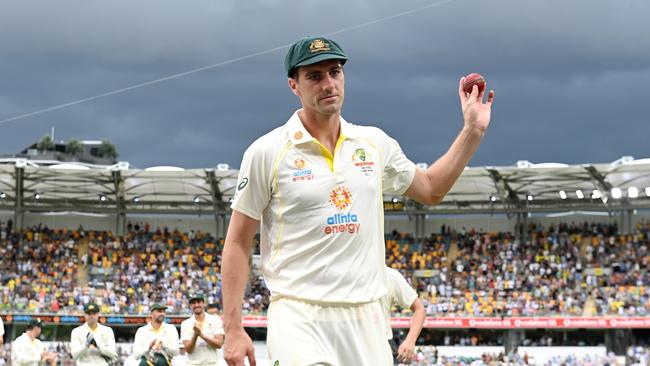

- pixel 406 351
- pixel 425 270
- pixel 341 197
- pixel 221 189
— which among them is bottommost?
pixel 406 351

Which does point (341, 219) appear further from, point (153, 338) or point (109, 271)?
point (109, 271)

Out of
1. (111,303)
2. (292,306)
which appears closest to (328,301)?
(292,306)

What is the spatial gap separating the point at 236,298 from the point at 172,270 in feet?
137

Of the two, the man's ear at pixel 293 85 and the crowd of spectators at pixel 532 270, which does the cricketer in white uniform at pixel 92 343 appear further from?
the crowd of spectators at pixel 532 270

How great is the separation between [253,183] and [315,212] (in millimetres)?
325

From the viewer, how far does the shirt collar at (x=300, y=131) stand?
5.01 m

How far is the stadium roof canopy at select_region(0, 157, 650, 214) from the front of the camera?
4444 centimetres

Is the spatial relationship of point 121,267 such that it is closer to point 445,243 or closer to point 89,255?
point 89,255

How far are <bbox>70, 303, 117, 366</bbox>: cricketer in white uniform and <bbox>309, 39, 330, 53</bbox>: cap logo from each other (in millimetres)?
A: 10748

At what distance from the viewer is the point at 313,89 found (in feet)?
16.1

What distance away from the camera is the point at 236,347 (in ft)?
15.6

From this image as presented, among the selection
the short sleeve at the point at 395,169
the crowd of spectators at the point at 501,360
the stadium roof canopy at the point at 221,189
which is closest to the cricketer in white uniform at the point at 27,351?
the short sleeve at the point at 395,169

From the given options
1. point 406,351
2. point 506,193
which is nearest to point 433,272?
point 506,193

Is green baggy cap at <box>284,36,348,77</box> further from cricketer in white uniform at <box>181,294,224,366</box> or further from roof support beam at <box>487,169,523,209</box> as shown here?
roof support beam at <box>487,169,523,209</box>
